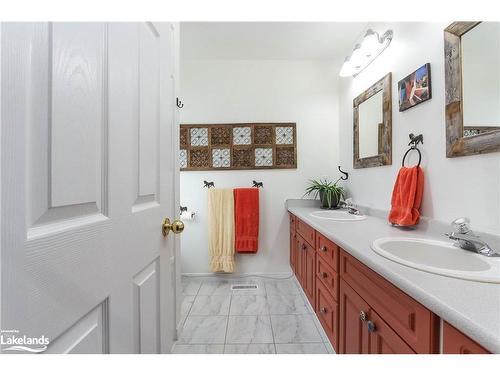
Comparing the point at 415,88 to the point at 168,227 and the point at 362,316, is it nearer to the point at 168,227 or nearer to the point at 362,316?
the point at 362,316

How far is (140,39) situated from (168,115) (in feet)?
0.84

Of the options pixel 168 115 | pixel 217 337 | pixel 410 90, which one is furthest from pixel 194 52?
pixel 217 337

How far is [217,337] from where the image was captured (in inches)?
55.9

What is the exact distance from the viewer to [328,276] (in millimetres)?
1210

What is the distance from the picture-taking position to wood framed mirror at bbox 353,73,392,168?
1.47 metres

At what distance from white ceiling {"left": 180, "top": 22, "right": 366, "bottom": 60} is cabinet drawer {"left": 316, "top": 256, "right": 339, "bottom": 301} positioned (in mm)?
1856

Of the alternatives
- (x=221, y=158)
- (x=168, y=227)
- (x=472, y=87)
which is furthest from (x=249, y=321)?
(x=472, y=87)

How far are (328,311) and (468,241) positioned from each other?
2.49ft

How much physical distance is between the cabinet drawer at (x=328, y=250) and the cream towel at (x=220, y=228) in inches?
41.2

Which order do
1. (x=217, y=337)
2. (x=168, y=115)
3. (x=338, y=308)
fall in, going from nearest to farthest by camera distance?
(x=168, y=115) < (x=338, y=308) < (x=217, y=337)

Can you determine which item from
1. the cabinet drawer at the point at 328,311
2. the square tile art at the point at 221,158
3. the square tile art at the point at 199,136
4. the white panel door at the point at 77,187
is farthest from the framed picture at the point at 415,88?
the square tile art at the point at 199,136

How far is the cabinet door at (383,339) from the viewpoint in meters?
0.63

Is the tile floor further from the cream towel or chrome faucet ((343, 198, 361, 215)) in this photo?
chrome faucet ((343, 198, 361, 215))
